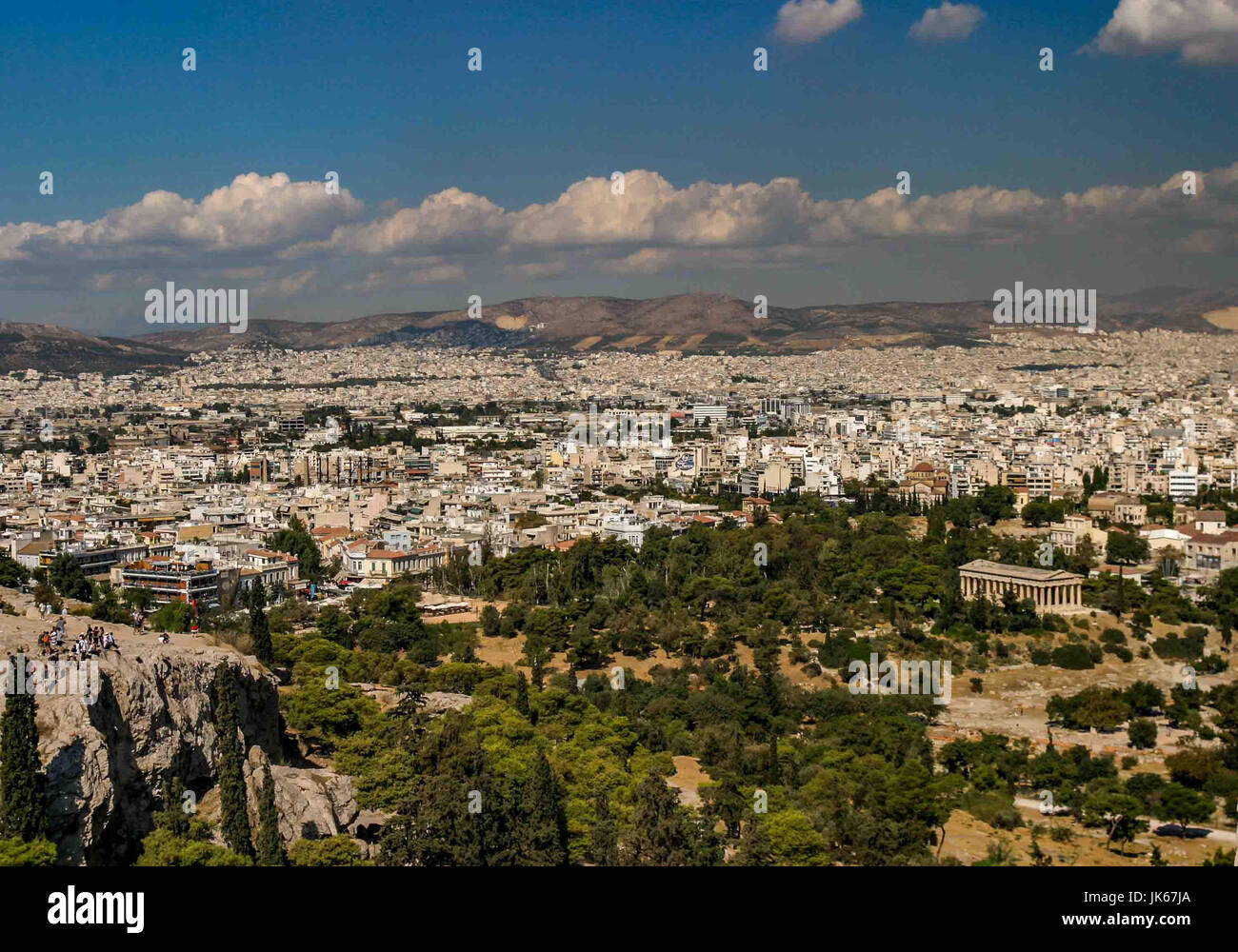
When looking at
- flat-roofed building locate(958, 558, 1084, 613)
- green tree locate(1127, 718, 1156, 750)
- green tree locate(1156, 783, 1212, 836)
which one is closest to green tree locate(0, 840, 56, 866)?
green tree locate(1156, 783, 1212, 836)

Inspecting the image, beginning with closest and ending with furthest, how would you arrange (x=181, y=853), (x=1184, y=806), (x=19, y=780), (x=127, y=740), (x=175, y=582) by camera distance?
(x=19, y=780) < (x=181, y=853) < (x=127, y=740) < (x=1184, y=806) < (x=175, y=582)

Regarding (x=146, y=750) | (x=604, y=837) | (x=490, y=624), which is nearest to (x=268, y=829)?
(x=146, y=750)

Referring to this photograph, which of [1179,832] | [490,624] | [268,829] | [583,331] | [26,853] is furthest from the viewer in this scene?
[583,331]

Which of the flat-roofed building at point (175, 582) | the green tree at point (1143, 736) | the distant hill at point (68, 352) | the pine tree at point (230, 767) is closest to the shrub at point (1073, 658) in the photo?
the green tree at point (1143, 736)

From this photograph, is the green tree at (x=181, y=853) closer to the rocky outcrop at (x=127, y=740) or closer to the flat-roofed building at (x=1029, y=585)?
the rocky outcrop at (x=127, y=740)

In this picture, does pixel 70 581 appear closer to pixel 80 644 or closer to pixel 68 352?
pixel 80 644
